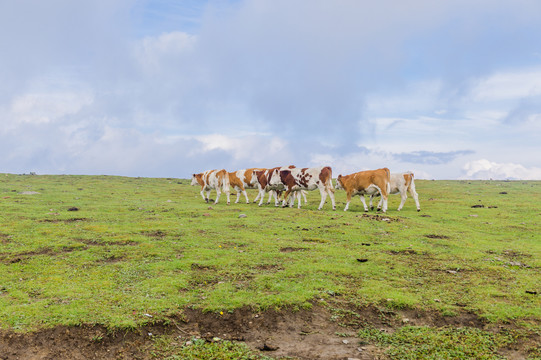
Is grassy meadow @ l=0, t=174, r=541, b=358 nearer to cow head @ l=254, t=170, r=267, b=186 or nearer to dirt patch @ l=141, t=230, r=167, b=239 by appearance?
dirt patch @ l=141, t=230, r=167, b=239

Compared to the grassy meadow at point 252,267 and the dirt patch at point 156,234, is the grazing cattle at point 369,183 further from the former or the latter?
the dirt patch at point 156,234

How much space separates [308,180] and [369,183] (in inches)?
158

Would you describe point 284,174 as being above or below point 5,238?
above

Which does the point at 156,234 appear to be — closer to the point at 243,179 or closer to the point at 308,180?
the point at 308,180

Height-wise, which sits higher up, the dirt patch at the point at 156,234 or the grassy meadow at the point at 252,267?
the dirt patch at the point at 156,234

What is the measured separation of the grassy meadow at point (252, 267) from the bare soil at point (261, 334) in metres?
0.23

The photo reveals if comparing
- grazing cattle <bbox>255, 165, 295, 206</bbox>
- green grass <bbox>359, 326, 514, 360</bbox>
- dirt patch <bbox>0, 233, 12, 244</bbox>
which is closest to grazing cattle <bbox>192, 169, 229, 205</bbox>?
grazing cattle <bbox>255, 165, 295, 206</bbox>

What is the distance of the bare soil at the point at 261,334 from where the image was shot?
6.38 metres

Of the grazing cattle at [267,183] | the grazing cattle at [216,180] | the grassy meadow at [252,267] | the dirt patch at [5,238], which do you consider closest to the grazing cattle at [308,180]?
the grazing cattle at [267,183]

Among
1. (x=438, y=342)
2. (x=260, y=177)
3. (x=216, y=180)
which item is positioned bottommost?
(x=438, y=342)

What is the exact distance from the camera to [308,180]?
1001 inches

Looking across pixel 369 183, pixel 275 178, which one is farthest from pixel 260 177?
pixel 369 183

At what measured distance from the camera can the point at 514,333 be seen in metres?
7.11

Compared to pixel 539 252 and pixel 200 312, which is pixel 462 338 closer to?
pixel 200 312
